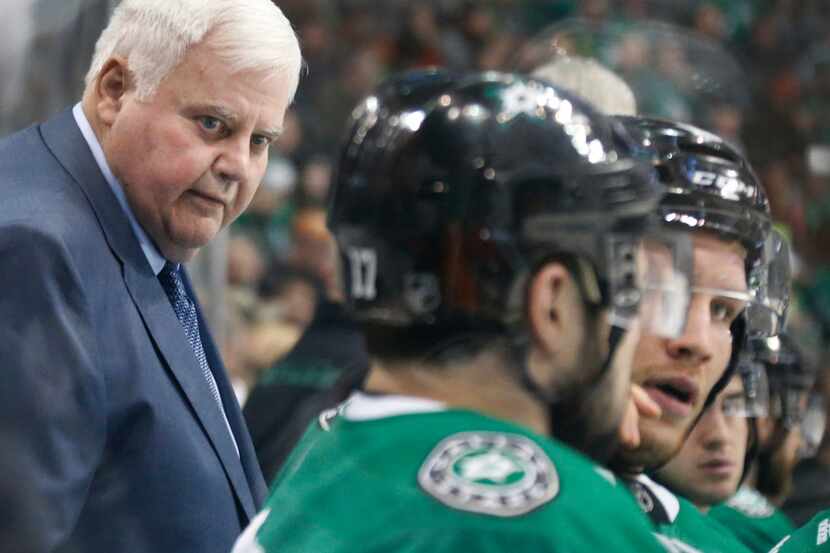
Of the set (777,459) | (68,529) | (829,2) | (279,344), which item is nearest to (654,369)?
(68,529)

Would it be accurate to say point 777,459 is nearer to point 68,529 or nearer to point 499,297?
point 68,529

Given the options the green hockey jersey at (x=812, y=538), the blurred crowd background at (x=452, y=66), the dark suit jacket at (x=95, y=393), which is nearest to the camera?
the green hockey jersey at (x=812, y=538)

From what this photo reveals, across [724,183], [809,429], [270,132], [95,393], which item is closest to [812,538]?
[724,183]

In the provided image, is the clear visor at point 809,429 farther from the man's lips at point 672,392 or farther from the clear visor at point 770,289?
the man's lips at point 672,392

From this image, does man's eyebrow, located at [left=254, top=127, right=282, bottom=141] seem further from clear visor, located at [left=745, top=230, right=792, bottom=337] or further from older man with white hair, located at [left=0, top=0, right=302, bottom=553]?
clear visor, located at [left=745, top=230, right=792, bottom=337]

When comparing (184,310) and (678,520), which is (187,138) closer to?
(184,310)

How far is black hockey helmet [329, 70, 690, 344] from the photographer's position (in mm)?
1319

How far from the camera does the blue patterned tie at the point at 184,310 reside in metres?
2.24

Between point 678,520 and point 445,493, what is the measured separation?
661mm

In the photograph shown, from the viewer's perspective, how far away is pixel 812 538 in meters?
1.68

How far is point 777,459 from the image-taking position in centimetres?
326

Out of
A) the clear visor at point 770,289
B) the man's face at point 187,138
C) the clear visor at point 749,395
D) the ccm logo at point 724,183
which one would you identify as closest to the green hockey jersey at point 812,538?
the clear visor at point 770,289

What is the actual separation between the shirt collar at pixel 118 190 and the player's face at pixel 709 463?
2.52 ft

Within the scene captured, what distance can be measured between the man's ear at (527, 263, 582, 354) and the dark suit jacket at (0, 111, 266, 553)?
0.79 m
